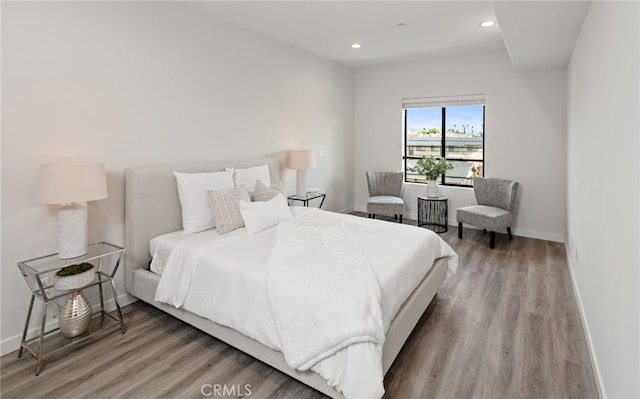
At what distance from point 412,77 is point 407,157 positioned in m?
1.33

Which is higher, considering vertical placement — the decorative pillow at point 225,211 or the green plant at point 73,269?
the decorative pillow at point 225,211

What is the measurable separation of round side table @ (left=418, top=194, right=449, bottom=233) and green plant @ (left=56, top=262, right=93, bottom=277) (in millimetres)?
4410

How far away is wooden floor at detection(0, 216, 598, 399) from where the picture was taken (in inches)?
81.8

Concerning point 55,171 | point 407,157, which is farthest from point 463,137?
point 55,171

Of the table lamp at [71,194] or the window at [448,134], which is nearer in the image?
the table lamp at [71,194]

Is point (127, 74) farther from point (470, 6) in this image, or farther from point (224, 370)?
point (470, 6)

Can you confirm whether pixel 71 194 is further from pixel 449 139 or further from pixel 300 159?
pixel 449 139

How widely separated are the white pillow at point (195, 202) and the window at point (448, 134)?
393 cm

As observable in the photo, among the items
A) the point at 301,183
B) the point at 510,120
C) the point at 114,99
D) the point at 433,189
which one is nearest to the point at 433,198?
the point at 433,189

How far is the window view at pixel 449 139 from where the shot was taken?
5.54 m

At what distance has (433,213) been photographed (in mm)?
5637

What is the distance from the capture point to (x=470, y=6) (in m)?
3.43

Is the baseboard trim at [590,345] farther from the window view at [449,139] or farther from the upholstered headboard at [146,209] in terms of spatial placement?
the upholstered headboard at [146,209]

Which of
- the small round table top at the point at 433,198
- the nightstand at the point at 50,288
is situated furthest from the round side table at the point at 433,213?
the nightstand at the point at 50,288
